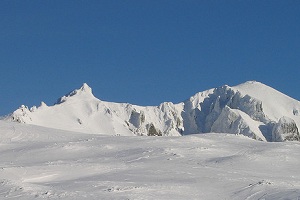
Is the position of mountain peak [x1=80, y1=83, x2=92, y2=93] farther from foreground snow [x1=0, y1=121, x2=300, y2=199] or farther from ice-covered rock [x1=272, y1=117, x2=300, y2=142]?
foreground snow [x1=0, y1=121, x2=300, y2=199]

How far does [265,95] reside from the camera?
554ft

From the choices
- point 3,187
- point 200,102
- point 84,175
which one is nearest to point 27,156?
point 84,175

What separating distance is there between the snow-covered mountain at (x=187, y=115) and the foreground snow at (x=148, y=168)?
76.7 m

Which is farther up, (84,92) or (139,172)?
(84,92)

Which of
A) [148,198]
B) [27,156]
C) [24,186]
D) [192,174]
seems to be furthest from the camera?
[27,156]

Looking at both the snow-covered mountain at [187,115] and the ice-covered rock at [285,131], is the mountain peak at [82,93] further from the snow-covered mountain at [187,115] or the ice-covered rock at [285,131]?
the ice-covered rock at [285,131]

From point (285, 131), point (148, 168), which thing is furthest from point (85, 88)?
point (148, 168)

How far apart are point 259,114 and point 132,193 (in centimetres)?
12747

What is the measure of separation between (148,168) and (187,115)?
141m

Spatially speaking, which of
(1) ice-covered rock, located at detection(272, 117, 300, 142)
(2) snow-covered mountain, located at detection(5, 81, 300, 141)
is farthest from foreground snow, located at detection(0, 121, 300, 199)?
(1) ice-covered rock, located at detection(272, 117, 300, 142)

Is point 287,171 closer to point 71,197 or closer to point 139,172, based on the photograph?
point 139,172

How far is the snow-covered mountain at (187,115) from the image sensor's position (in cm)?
12794

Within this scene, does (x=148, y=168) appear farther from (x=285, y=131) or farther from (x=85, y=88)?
(x=85, y=88)

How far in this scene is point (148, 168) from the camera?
28562mm
